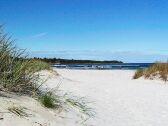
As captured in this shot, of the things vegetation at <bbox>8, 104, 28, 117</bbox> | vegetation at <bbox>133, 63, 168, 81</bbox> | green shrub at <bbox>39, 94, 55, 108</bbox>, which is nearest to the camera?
vegetation at <bbox>8, 104, 28, 117</bbox>

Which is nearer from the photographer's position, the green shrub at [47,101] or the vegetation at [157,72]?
the green shrub at [47,101]

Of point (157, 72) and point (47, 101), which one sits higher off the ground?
point (157, 72)

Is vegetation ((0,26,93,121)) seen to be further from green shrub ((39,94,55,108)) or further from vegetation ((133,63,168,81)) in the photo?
vegetation ((133,63,168,81))

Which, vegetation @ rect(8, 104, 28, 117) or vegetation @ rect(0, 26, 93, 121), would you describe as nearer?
vegetation @ rect(8, 104, 28, 117)

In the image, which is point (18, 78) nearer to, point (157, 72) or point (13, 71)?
point (13, 71)

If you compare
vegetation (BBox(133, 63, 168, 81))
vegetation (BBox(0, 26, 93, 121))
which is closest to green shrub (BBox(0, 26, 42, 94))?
vegetation (BBox(0, 26, 93, 121))

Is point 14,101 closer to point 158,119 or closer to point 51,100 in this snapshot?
point 51,100

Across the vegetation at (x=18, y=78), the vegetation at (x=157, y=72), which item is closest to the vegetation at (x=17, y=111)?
the vegetation at (x=18, y=78)

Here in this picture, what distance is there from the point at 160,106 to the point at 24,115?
4121 mm

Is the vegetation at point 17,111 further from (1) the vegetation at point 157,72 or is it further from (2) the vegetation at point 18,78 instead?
(1) the vegetation at point 157,72

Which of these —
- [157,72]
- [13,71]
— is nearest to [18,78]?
[13,71]

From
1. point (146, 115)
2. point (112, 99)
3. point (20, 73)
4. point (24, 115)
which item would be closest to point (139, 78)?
point (112, 99)

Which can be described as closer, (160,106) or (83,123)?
(83,123)

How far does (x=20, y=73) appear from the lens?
5.68 metres
